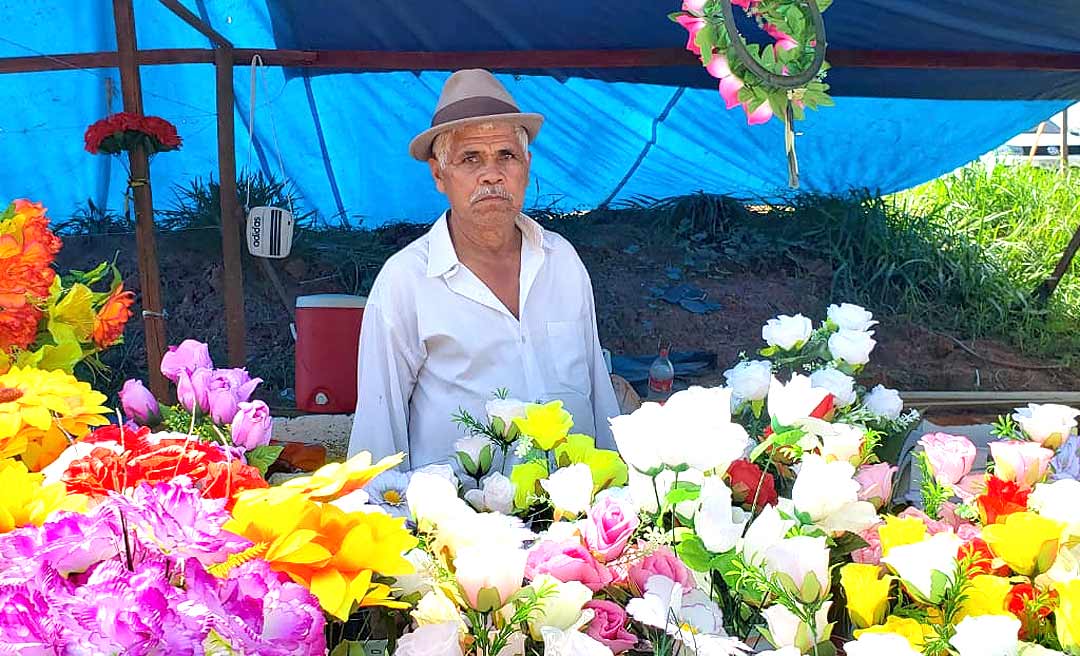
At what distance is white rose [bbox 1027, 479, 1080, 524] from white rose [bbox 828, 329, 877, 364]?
478 millimetres

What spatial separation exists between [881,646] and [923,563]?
14 cm

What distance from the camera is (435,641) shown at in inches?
27.6

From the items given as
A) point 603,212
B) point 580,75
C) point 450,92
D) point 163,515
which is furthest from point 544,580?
point 603,212

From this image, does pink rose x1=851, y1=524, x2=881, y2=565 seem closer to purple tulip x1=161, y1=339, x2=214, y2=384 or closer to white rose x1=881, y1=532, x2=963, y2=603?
white rose x1=881, y1=532, x2=963, y2=603

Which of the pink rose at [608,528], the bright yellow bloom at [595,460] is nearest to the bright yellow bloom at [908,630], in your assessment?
the pink rose at [608,528]

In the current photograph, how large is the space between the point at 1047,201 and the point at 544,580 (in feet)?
24.3

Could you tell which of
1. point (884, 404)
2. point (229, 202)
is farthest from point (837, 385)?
point (229, 202)

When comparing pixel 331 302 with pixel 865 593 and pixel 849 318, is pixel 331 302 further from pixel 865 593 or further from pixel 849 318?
pixel 865 593

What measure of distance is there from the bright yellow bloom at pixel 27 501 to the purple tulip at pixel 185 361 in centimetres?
37

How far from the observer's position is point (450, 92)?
2336 millimetres

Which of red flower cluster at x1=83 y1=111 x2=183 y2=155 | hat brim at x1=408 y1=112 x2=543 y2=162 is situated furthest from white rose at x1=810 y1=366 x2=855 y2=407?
red flower cluster at x1=83 y1=111 x2=183 y2=155

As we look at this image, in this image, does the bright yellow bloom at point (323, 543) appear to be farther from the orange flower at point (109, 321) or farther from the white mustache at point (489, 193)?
the white mustache at point (489, 193)

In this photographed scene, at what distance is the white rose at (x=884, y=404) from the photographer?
128 centimetres

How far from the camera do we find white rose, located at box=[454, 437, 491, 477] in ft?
3.84
